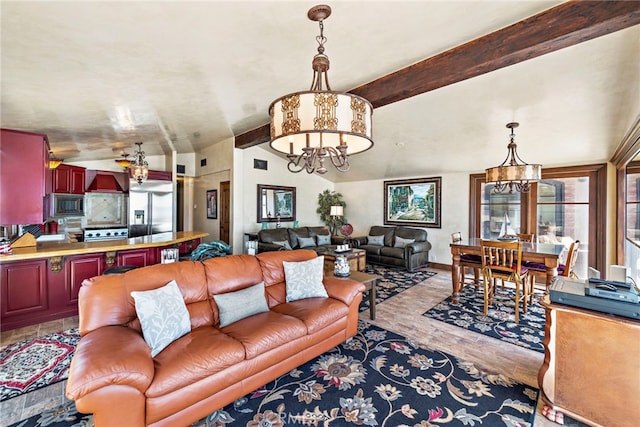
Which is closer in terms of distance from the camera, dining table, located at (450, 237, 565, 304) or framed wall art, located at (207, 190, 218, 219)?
dining table, located at (450, 237, 565, 304)

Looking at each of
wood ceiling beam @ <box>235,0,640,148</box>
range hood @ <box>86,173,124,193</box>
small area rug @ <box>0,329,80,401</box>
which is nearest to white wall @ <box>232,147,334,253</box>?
range hood @ <box>86,173,124,193</box>

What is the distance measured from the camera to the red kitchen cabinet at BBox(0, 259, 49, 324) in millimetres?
3141

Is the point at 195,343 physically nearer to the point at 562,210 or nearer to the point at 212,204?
the point at 212,204

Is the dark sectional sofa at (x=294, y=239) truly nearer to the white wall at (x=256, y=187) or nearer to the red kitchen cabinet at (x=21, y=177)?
the white wall at (x=256, y=187)

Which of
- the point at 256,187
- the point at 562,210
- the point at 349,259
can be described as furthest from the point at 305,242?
the point at 562,210

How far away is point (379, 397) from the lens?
209 cm

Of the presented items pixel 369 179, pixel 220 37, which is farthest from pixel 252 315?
pixel 369 179

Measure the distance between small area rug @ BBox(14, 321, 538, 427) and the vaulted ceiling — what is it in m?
2.70

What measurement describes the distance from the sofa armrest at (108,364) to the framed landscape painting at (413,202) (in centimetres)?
652

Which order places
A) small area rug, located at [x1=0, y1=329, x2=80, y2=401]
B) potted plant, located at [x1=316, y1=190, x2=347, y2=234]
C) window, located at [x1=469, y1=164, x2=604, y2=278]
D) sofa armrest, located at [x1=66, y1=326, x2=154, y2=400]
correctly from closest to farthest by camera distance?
sofa armrest, located at [x1=66, y1=326, x2=154, y2=400] → small area rug, located at [x1=0, y1=329, x2=80, y2=401] → window, located at [x1=469, y1=164, x2=604, y2=278] → potted plant, located at [x1=316, y1=190, x2=347, y2=234]

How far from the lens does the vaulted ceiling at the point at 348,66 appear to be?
201 cm

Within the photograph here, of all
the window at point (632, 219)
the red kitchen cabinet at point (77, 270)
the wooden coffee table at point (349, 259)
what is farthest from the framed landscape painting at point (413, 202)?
the red kitchen cabinet at point (77, 270)

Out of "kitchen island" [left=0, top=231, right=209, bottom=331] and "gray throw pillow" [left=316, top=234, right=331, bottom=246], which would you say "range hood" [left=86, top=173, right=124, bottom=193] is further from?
"gray throw pillow" [left=316, top=234, right=331, bottom=246]

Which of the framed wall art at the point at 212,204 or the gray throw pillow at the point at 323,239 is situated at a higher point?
the framed wall art at the point at 212,204
